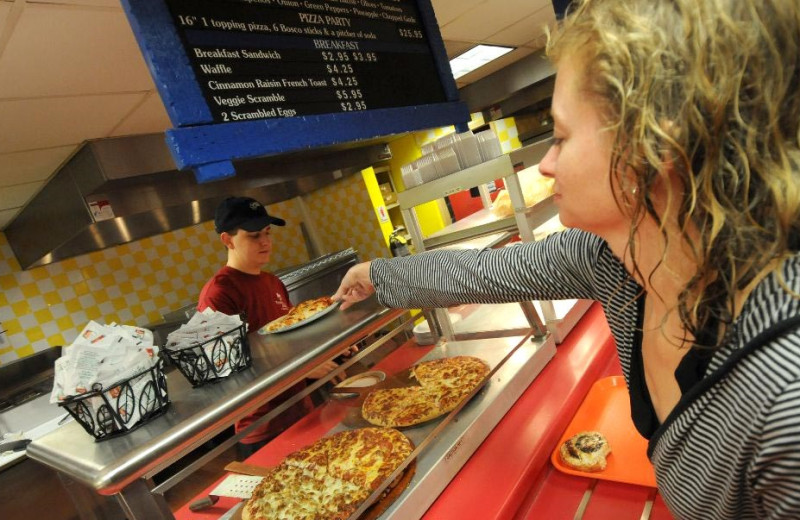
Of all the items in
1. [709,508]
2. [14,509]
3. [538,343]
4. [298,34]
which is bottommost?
[14,509]

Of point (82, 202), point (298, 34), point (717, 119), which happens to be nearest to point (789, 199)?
point (717, 119)

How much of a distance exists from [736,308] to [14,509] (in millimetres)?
4476

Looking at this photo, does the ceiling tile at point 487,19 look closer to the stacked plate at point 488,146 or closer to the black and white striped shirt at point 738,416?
the stacked plate at point 488,146

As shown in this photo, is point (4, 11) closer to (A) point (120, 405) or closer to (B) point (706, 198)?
(A) point (120, 405)

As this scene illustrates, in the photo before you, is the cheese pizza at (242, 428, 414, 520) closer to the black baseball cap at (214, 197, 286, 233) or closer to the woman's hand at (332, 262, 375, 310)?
the woman's hand at (332, 262, 375, 310)

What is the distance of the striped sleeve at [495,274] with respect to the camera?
1156 mm

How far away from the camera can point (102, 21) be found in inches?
77.8

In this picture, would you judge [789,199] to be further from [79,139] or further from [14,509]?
[14,509]

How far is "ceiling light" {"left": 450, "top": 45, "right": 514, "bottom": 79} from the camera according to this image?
4523mm

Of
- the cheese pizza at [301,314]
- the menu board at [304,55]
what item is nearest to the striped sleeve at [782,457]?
the cheese pizza at [301,314]

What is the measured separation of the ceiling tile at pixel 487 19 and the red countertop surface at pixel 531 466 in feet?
8.87

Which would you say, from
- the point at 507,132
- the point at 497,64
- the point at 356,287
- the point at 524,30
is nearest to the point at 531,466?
the point at 356,287

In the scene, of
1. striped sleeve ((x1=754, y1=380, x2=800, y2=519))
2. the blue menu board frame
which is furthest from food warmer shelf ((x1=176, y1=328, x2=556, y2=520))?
the blue menu board frame

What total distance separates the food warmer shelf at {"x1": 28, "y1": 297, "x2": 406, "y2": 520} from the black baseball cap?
4.73 feet
